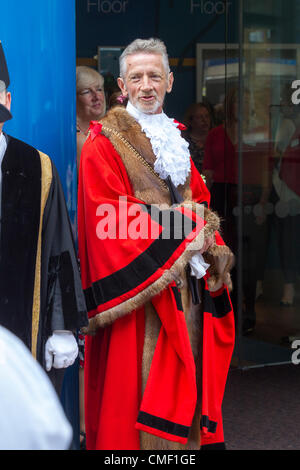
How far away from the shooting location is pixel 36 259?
2.40 metres

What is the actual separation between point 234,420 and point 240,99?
220 centimetres

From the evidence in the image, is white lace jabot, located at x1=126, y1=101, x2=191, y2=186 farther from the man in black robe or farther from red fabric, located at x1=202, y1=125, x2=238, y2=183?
red fabric, located at x1=202, y1=125, x2=238, y2=183

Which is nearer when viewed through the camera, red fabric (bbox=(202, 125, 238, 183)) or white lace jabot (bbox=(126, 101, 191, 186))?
white lace jabot (bbox=(126, 101, 191, 186))

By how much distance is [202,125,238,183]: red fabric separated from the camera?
5176 millimetres

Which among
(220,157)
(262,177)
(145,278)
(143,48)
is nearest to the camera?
(145,278)

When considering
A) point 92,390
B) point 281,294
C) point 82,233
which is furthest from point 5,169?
point 281,294

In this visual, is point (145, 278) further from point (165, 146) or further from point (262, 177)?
point (262, 177)

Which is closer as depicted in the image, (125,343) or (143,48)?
(125,343)

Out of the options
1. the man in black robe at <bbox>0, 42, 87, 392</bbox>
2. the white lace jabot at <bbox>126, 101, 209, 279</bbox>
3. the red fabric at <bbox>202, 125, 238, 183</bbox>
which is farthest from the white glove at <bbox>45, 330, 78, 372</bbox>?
the red fabric at <bbox>202, 125, 238, 183</bbox>

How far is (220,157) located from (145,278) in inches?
113

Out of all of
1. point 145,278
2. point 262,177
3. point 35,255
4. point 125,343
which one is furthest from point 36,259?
point 262,177

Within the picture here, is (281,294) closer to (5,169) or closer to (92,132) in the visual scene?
(92,132)

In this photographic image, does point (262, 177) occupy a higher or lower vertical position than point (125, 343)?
higher

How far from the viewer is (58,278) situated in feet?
8.04
